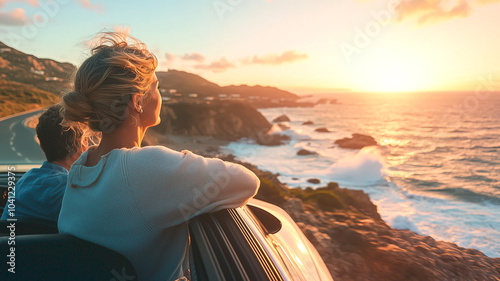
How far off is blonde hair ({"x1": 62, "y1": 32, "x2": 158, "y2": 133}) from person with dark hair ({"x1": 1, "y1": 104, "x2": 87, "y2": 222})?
1.60ft

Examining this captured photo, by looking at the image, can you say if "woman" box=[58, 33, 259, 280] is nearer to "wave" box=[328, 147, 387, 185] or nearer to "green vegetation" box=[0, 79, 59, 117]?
"wave" box=[328, 147, 387, 185]

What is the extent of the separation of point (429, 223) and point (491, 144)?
37.8 meters

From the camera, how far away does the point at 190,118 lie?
5312 centimetres

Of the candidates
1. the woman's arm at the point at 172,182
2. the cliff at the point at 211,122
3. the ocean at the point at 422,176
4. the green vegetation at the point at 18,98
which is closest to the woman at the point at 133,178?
the woman's arm at the point at 172,182

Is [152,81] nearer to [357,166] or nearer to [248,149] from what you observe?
[357,166]

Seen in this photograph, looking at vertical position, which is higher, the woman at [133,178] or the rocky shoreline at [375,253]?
the woman at [133,178]

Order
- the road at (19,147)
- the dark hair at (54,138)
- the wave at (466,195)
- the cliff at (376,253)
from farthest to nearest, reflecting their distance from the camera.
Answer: the wave at (466,195) → the road at (19,147) → the cliff at (376,253) → the dark hair at (54,138)

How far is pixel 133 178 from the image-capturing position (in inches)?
48.1

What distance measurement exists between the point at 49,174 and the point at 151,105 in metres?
1.11

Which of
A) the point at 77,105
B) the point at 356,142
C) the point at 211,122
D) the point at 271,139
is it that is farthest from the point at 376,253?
the point at 211,122

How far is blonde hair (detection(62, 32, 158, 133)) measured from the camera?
55.8 inches

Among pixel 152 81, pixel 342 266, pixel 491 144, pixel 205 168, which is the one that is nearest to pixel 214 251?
pixel 205 168

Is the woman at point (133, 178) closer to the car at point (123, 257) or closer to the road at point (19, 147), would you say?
the car at point (123, 257)

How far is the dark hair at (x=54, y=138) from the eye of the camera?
7.24 feet
